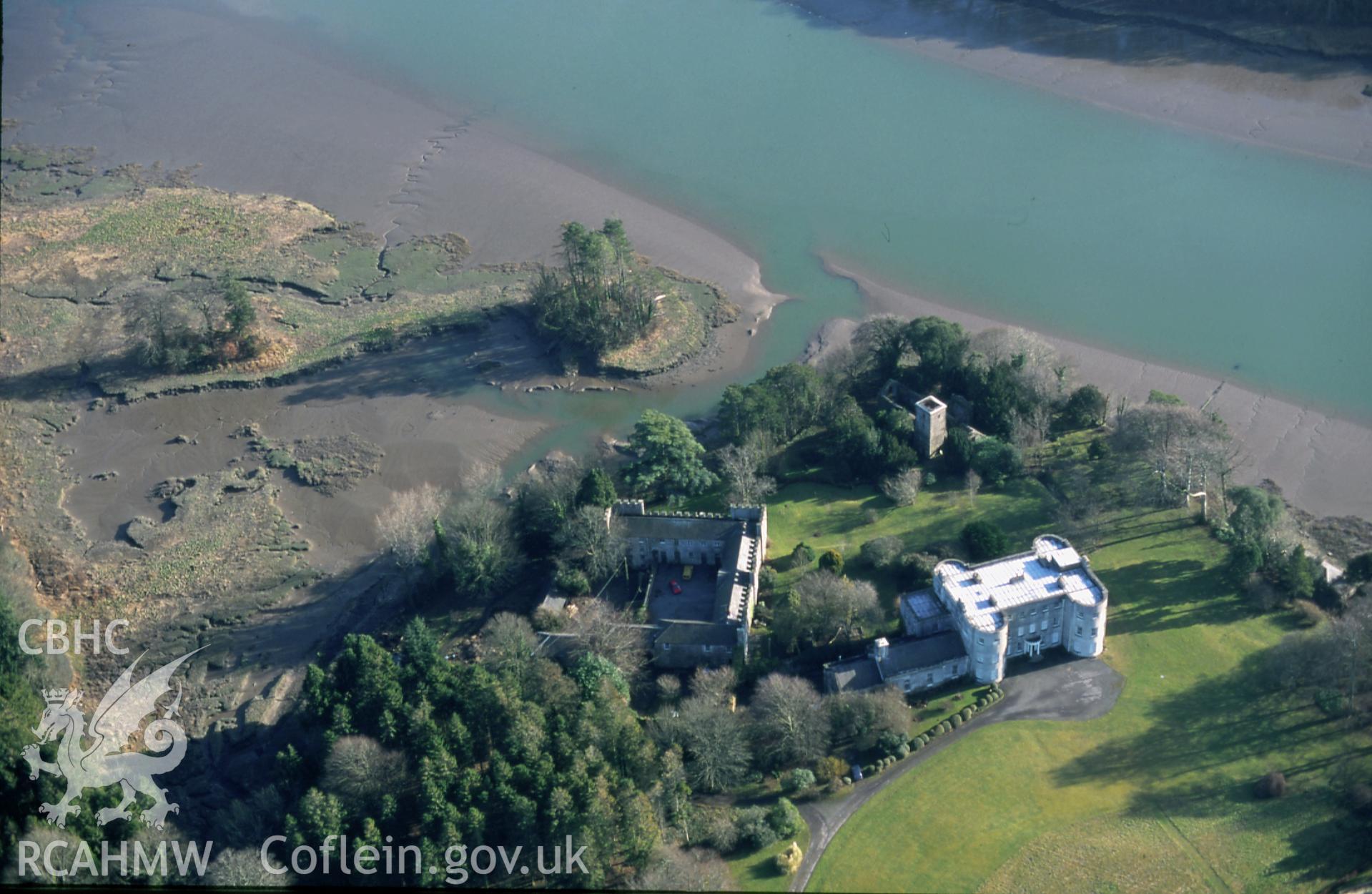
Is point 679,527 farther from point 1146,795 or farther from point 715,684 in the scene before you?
point 1146,795

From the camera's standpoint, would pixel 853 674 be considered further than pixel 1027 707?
Yes

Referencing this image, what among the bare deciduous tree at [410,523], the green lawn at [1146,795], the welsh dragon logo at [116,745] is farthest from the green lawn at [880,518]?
the welsh dragon logo at [116,745]

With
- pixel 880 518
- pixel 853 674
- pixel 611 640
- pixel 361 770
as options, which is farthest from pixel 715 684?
pixel 880 518

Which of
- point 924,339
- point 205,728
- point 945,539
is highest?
point 924,339

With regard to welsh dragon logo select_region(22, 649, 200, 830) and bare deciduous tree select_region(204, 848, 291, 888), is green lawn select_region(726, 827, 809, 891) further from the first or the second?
welsh dragon logo select_region(22, 649, 200, 830)

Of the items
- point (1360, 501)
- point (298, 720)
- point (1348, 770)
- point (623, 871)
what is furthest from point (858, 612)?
point (1360, 501)

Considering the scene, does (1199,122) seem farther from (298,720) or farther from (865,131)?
(298,720)

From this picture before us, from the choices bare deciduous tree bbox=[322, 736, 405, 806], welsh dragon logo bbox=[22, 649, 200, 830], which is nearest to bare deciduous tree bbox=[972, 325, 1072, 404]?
bare deciduous tree bbox=[322, 736, 405, 806]
